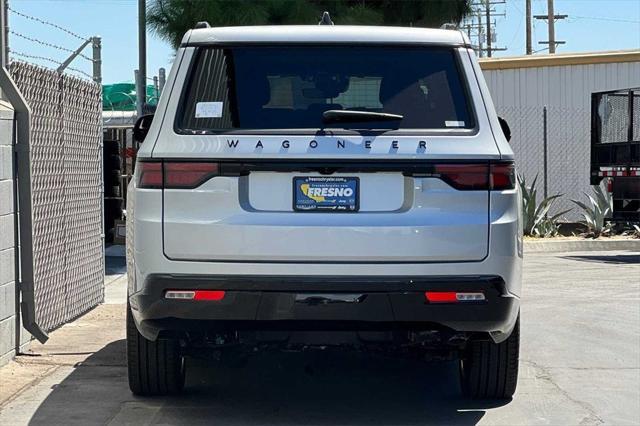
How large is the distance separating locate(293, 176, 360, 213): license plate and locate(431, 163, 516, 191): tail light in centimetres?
41

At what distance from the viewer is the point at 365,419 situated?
6047 millimetres

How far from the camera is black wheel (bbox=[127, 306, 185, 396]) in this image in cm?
Result: 611

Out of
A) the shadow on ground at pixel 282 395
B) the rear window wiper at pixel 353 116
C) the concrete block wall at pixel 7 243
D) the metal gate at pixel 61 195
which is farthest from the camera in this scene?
the metal gate at pixel 61 195

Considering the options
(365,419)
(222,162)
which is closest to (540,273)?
(365,419)

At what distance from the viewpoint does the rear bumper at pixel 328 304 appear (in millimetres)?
5195

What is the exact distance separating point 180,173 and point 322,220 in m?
0.73

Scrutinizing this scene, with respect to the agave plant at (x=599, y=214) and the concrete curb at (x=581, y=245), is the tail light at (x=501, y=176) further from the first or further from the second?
the agave plant at (x=599, y=214)

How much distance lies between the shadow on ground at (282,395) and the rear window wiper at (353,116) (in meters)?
1.71

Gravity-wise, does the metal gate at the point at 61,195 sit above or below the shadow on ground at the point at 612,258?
above

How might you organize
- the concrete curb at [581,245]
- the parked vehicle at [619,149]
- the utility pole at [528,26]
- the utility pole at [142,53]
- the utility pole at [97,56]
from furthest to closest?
the utility pole at [528,26], the concrete curb at [581,245], the utility pole at [142,53], the parked vehicle at [619,149], the utility pole at [97,56]

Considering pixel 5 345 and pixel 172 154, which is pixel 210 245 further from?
pixel 5 345

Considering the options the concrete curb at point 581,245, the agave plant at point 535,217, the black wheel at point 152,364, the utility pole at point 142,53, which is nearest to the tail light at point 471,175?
the black wheel at point 152,364

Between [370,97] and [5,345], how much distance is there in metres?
3.21

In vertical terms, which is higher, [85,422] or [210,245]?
[210,245]
